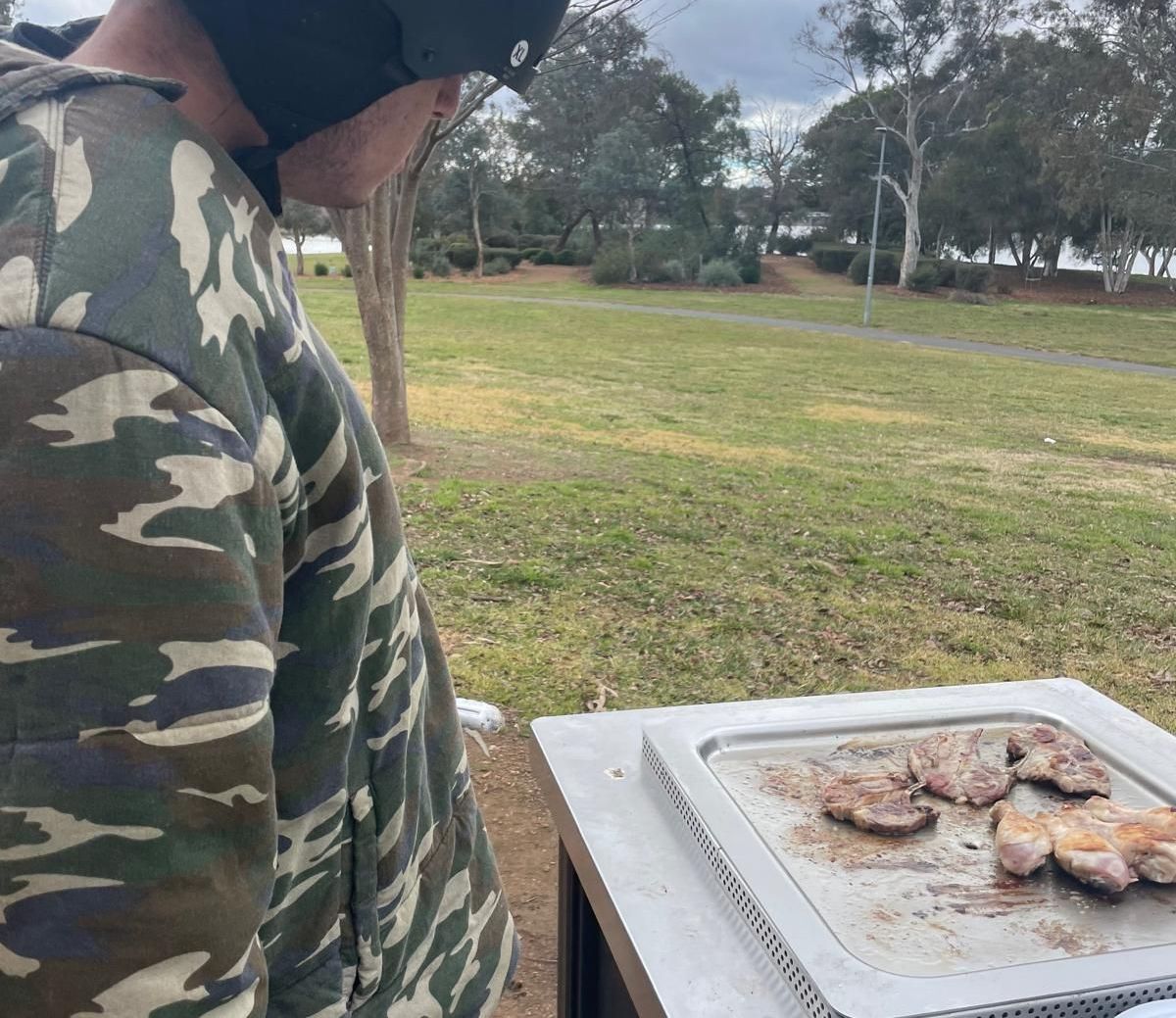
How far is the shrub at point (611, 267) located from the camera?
1379 inches

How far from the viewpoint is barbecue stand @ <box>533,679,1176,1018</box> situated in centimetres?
130

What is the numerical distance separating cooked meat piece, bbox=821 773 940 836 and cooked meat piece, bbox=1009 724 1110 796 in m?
0.24

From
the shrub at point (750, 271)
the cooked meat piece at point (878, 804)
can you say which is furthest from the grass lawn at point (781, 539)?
the shrub at point (750, 271)

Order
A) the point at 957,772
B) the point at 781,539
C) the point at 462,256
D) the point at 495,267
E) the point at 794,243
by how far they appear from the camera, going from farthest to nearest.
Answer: the point at 794,243 → the point at 462,256 → the point at 495,267 → the point at 781,539 → the point at 957,772

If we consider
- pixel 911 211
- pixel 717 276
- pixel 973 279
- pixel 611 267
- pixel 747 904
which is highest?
pixel 911 211

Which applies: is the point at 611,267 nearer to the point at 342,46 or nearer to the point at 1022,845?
the point at 1022,845

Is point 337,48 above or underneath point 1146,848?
above

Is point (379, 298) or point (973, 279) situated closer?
point (379, 298)

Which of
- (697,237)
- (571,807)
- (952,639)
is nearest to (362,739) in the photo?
(571,807)

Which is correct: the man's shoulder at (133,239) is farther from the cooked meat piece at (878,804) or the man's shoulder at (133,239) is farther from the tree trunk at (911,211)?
the tree trunk at (911,211)

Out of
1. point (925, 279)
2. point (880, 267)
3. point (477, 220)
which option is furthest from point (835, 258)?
point (477, 220)

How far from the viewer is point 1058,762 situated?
1858 millimetres

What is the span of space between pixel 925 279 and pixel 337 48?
122 feet

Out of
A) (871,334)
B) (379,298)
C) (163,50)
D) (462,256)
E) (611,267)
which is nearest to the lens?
(163,50)
